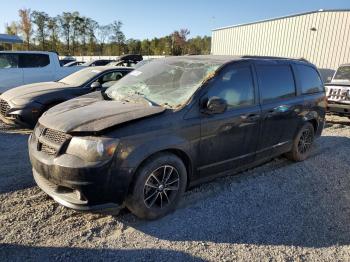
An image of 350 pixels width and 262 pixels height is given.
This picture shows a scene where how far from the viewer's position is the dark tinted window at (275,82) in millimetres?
4777

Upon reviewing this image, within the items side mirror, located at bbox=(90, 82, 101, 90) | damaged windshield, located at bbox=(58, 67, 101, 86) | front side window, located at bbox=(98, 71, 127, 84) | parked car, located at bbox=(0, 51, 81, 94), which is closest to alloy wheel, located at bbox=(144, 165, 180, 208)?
side mirror, located at bbox=(90, 82, 101, 90)

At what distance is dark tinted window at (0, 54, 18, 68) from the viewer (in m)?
10.6

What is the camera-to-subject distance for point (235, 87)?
4379 millimetres

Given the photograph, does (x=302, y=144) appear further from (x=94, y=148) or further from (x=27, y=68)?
(x=27, y=68)

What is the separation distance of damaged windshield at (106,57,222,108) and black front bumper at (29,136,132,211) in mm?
1110

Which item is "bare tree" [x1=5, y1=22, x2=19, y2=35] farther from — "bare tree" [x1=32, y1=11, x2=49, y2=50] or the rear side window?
the rear side window

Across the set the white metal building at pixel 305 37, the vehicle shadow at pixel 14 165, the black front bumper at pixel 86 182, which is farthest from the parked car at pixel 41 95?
the white metal building at pixel 305 37

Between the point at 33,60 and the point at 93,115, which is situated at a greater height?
the point at 33,60

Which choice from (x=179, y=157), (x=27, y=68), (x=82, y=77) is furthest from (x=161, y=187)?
(x=27, y=68)

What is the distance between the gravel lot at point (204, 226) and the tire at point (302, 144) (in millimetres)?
800

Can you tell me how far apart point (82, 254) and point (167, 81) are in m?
2.31

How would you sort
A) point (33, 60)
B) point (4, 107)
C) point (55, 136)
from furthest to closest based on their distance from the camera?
point (33, 60), point (4, 107), point (55, 136)

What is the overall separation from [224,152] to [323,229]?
4.66 feet

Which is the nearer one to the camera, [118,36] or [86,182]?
[86,182]
